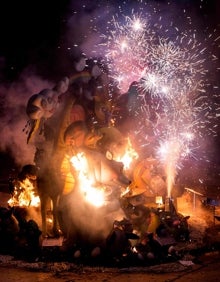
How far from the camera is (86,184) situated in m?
11.3

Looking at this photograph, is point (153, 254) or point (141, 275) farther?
point (153, 254)

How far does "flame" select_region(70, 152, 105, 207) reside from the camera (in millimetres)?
11055

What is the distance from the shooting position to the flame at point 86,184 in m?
11.1

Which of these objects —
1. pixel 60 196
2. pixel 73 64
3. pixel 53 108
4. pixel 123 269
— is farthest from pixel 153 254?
pixel 73 64

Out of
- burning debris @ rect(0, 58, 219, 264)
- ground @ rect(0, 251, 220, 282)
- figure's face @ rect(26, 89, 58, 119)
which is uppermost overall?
figure's face @ rect(26, 89, 58, 119)

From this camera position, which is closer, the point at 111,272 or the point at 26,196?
the point at 111,272

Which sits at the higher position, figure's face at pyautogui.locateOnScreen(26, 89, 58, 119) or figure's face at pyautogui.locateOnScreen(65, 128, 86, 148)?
figure's face at pyautogui.locateOnScreen(26, 89, 58, 119)

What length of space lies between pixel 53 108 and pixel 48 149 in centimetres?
165

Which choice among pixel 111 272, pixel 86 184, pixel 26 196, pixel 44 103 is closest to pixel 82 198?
pixel 86 184

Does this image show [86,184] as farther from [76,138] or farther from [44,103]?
[44,103]

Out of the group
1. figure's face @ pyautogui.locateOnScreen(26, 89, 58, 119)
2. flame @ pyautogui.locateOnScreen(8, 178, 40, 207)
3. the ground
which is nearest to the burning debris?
figure's face @ pyautogui.locateOnScreen(26, 89, 58, 119)

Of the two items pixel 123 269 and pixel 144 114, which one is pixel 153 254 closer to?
pixel 123 269

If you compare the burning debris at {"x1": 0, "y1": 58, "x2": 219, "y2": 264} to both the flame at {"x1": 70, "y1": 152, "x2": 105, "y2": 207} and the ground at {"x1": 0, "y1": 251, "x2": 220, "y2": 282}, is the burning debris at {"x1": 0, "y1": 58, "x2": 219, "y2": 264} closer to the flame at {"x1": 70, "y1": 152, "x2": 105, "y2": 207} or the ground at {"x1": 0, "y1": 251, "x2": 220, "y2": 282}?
the flame at {"x1": 70, "y1": 152, "x2": 105, "y2": 207}

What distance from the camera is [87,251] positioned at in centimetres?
1048
